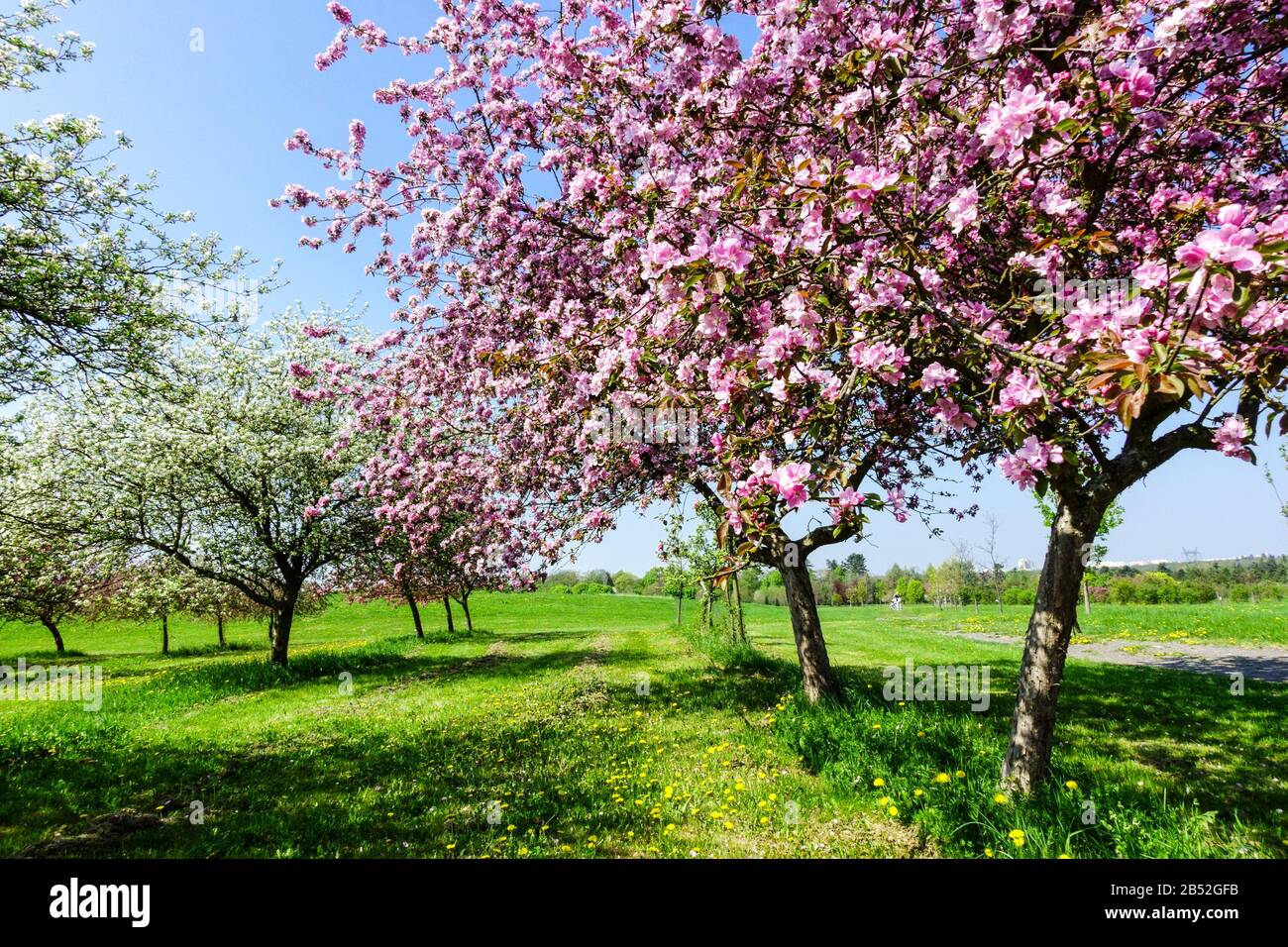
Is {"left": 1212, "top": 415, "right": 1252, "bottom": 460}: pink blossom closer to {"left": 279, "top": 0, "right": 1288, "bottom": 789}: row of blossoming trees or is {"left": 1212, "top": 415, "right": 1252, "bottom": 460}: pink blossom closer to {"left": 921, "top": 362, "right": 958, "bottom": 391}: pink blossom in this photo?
{"left": 279, "top": 0, "right": 1288, "bottom": 789}: row of blossoming trees

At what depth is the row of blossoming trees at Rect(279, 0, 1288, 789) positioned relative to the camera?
332 cm

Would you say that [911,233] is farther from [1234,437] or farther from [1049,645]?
[1049,645]

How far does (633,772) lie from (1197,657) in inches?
807

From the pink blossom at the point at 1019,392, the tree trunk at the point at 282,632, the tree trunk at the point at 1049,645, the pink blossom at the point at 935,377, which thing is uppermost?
the pink blossom at the point at 935,377

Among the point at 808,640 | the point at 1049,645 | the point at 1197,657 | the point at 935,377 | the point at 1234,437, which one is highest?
the point at 935,377

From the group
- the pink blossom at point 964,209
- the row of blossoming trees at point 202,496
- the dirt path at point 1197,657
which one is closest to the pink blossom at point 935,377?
the pink blossom at point 964,209

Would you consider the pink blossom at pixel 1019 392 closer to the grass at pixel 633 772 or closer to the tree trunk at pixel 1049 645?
the tree trunk at pixel 1049 645

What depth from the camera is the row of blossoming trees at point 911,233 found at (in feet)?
10.9

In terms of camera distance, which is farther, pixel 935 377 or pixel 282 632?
pixel 282 632

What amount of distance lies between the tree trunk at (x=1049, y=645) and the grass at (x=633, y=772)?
37 cm

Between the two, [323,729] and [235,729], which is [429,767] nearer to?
[323,729]

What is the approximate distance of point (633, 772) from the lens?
7195mm

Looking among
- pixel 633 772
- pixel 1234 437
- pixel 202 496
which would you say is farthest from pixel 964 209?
pixel 202 496
